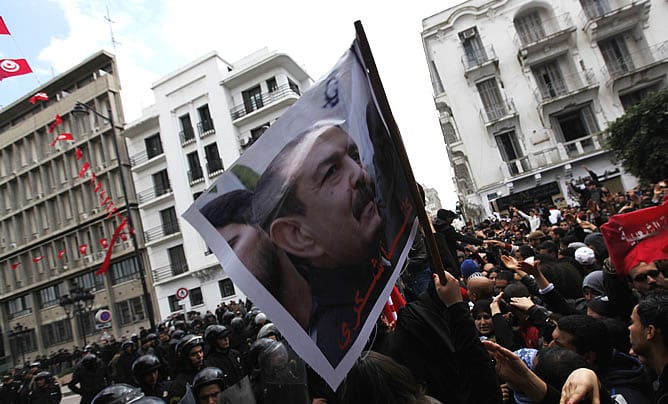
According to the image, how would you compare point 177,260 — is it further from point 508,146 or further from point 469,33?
point 469,33

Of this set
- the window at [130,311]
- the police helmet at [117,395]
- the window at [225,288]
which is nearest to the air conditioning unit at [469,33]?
the window at [225,288]

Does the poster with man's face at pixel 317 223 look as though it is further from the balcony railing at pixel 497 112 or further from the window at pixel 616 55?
the window at pixel 616 55

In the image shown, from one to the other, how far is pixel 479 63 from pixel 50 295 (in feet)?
110

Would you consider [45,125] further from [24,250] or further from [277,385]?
[277,385]

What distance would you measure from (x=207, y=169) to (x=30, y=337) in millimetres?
20160

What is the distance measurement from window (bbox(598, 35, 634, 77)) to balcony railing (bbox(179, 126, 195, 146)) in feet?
77.5

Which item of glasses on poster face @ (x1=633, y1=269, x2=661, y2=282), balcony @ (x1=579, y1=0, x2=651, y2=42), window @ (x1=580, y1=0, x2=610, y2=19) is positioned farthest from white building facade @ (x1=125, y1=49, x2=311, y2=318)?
glasses on poster face @ (x1=633, y1=269, x2=661, y2=282)

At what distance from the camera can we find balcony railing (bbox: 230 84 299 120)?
2533cm

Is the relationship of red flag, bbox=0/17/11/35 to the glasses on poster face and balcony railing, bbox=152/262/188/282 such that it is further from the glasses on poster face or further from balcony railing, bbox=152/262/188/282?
balcony railing, bbox=152/262/188/282

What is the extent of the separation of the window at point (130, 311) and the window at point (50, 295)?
6559 millimetres

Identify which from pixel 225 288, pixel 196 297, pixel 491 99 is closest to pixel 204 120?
pixel 225 288

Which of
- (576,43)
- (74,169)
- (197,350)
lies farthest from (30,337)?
(576,43)

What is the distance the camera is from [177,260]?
2697 centimetres

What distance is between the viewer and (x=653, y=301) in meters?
2.10
